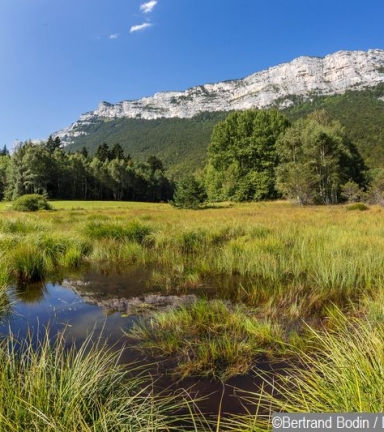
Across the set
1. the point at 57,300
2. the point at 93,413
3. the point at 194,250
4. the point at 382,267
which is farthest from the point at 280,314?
the point at 194,250

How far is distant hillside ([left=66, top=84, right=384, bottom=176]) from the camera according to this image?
75875 mm

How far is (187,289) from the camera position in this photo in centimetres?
650

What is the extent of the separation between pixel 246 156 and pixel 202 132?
100535 mm

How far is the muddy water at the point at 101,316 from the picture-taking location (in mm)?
3061

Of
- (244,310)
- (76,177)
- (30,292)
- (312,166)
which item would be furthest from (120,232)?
(76,177)

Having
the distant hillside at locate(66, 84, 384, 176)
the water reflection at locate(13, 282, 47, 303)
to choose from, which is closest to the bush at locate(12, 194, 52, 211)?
the water reflection at locate(13, 282, 47, 303)

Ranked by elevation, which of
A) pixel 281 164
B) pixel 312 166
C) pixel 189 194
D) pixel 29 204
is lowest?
pixel 29 204

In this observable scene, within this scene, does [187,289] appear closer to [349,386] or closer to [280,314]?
[280,314]

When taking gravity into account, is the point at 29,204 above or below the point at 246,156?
below

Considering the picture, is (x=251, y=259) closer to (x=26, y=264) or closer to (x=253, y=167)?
(x=26, y=264)

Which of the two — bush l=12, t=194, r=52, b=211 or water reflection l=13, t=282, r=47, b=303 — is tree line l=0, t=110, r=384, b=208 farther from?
water reflection l=13, t=282, r=47, b=303

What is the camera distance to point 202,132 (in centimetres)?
14588

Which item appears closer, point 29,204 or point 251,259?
point 251,259

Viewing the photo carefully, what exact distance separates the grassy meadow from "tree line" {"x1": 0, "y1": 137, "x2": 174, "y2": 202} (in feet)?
161
